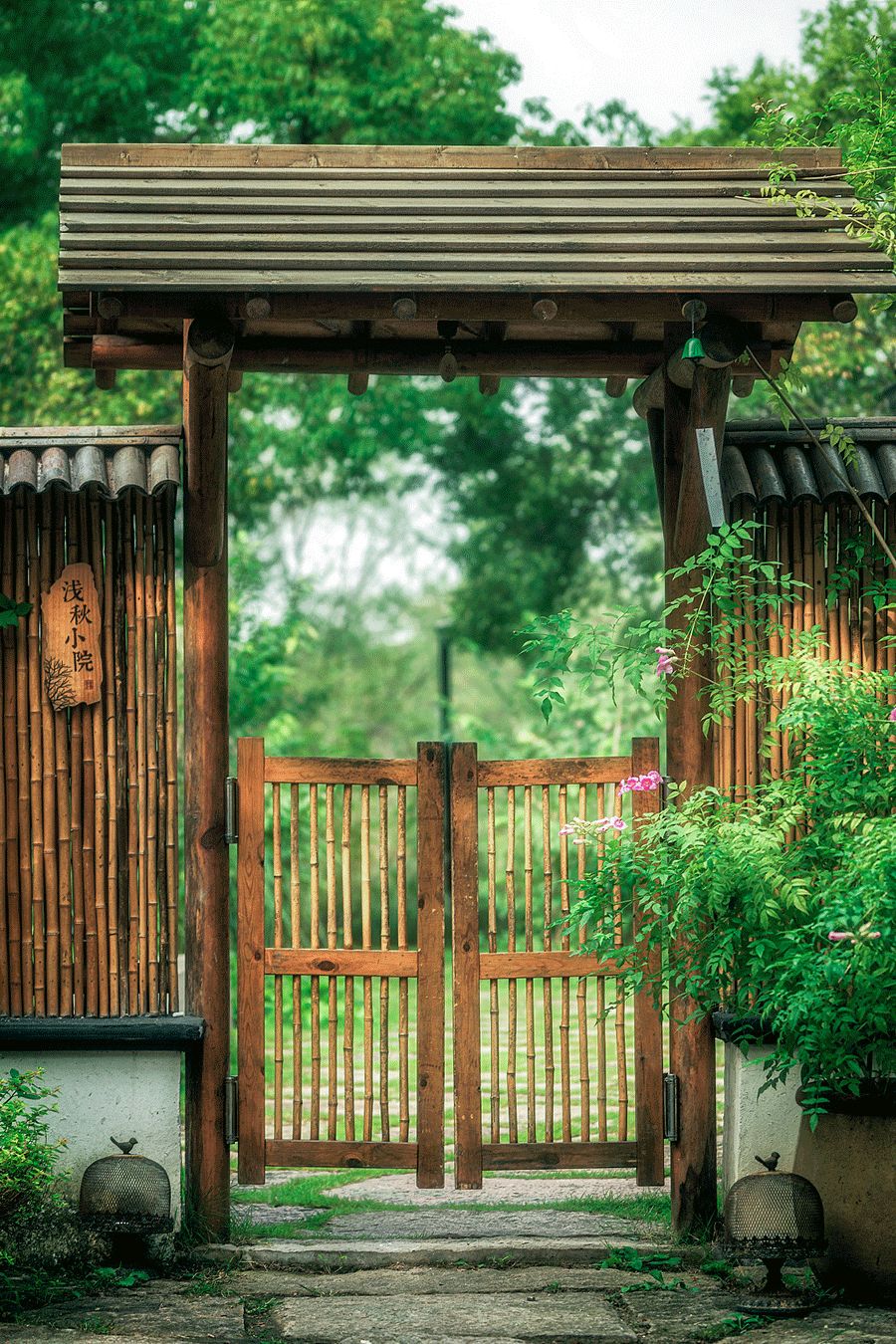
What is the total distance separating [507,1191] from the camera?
7.14m

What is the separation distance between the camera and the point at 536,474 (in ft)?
70.4

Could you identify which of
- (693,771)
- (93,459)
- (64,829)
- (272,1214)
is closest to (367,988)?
(272,1214)

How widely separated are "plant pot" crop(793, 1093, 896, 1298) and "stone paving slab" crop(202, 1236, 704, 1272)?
2.22ft

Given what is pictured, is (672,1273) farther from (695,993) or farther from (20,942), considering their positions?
(20,942)

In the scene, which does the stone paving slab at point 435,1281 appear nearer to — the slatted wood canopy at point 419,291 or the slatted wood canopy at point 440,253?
the slatted wood canopy at point 419,291

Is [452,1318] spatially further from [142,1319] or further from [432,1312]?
[142,1319]

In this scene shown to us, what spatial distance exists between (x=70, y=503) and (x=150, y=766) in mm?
1080

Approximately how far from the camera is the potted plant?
4809 millimetres

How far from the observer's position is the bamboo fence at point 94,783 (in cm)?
586

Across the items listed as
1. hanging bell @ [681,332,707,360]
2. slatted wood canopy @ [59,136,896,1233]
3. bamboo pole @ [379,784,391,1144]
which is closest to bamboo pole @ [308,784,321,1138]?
bamboo pole @ [379,784,391,1144]

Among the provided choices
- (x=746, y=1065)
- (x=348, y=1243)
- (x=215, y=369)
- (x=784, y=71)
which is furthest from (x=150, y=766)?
(x=784, y=71)

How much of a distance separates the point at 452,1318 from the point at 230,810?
2.08m

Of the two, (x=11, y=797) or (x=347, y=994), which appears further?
(x=347, y=994)

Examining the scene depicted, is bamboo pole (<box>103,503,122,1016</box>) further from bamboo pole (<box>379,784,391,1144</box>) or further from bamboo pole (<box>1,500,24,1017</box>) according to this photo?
bamboo pole (<box>379,784,391,1144</box>)
